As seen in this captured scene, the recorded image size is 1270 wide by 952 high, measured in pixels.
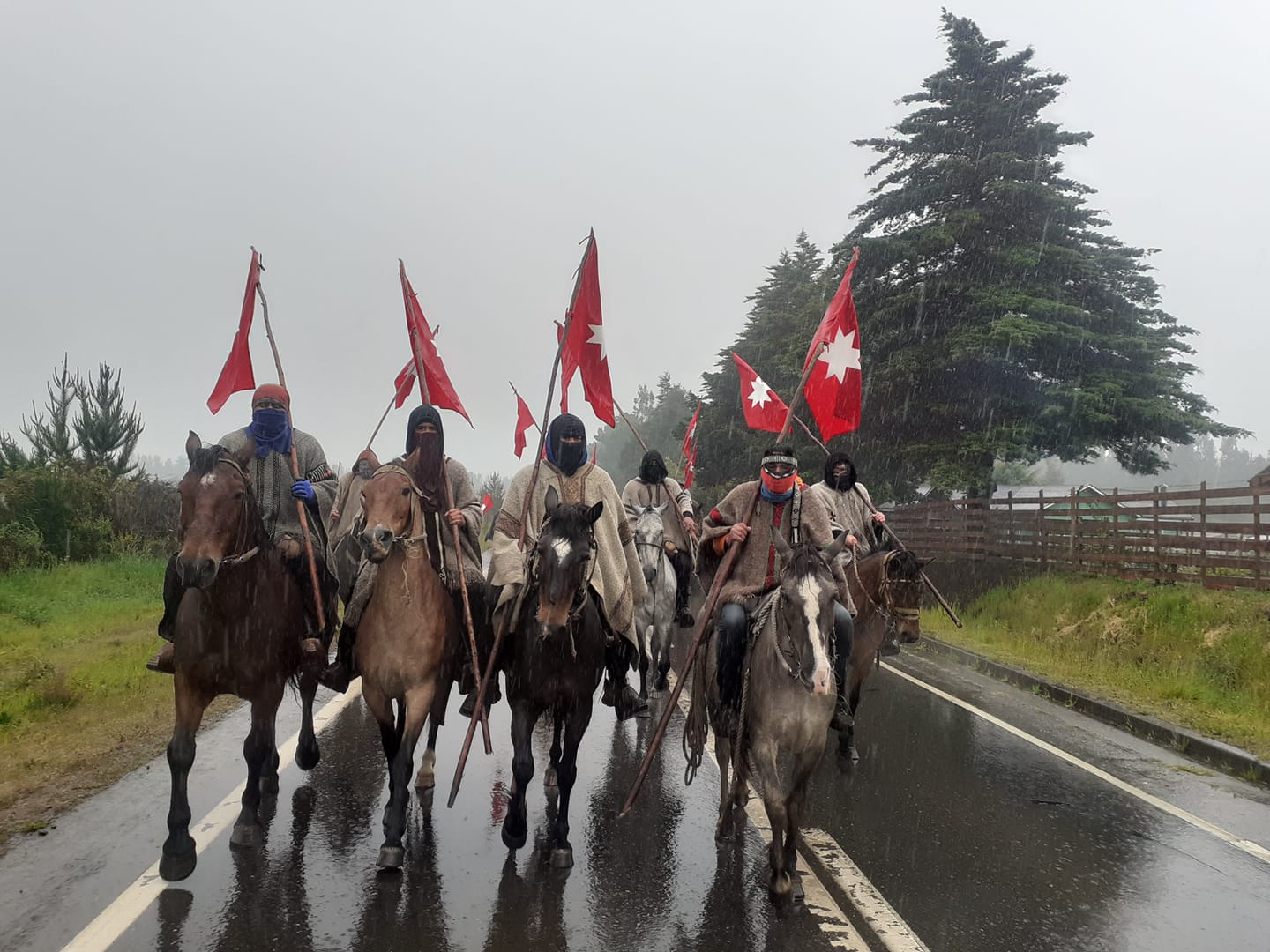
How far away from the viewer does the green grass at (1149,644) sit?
9.95 metres

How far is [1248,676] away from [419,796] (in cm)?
966

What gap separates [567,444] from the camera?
6.35m

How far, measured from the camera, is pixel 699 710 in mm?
6277

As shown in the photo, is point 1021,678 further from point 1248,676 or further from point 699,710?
point 699,710

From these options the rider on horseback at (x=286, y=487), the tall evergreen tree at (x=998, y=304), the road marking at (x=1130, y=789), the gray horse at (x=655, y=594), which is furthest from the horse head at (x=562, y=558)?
the tall evergreen tree at (x=998, y=304)

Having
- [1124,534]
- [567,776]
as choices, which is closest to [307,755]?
[567,776]

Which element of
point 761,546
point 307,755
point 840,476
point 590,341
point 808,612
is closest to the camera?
point 808,612

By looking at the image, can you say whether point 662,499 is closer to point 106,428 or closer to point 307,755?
point 307,755

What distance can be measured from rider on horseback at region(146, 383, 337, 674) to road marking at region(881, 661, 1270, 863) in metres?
6.13

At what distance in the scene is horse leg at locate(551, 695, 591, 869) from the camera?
5113 millimetres

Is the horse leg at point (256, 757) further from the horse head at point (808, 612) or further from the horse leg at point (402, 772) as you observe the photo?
the horse head at point (808, 612)

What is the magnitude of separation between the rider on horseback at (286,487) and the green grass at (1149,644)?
8075mm

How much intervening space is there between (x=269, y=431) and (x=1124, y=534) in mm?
14597

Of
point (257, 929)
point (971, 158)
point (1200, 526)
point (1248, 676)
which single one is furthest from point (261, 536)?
point (971, 158)
